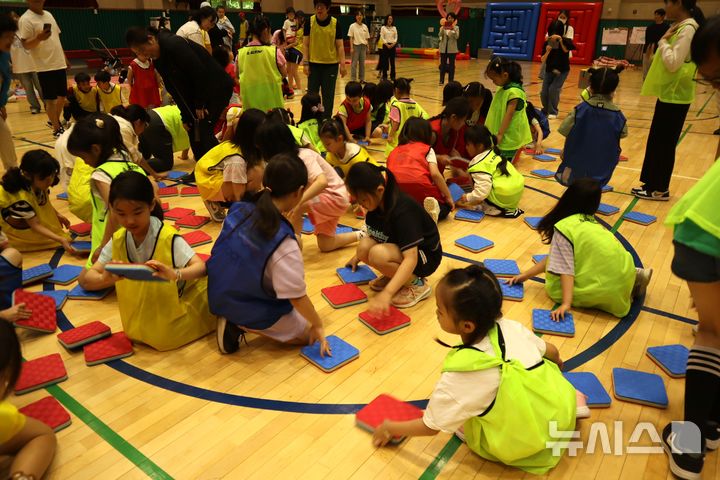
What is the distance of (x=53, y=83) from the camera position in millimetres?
6367

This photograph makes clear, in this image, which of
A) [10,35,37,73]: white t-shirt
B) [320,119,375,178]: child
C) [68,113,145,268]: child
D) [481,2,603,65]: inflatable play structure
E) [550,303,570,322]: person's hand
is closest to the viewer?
[550,303,570,322]: person's hand

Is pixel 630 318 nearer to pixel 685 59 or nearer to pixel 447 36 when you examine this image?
pixel 685 59

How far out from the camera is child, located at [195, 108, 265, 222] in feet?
12.4

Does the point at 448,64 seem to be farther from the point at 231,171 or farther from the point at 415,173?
the point at 231,171

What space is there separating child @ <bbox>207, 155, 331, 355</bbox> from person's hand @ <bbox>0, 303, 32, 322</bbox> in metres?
1.05

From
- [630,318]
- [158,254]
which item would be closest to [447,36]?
[630,318]

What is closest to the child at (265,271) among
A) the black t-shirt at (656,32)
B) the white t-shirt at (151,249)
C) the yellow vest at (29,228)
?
the white t-shirt at (151,249)

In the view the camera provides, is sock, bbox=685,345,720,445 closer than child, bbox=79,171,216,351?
Yes

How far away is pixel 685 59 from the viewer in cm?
411

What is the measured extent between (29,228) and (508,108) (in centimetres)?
461

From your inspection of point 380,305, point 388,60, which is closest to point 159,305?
point 380,305

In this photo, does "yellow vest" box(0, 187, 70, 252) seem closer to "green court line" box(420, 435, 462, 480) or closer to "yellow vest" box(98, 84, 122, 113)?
"green court line" box(420, 435, 462, 480)

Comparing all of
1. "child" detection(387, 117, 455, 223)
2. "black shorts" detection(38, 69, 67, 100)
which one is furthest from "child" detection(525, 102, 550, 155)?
"black shorts" detection(38, 69, 67, 100)

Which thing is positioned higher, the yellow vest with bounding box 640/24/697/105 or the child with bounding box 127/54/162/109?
the yellow vest with bounding box 640/24/697/105
